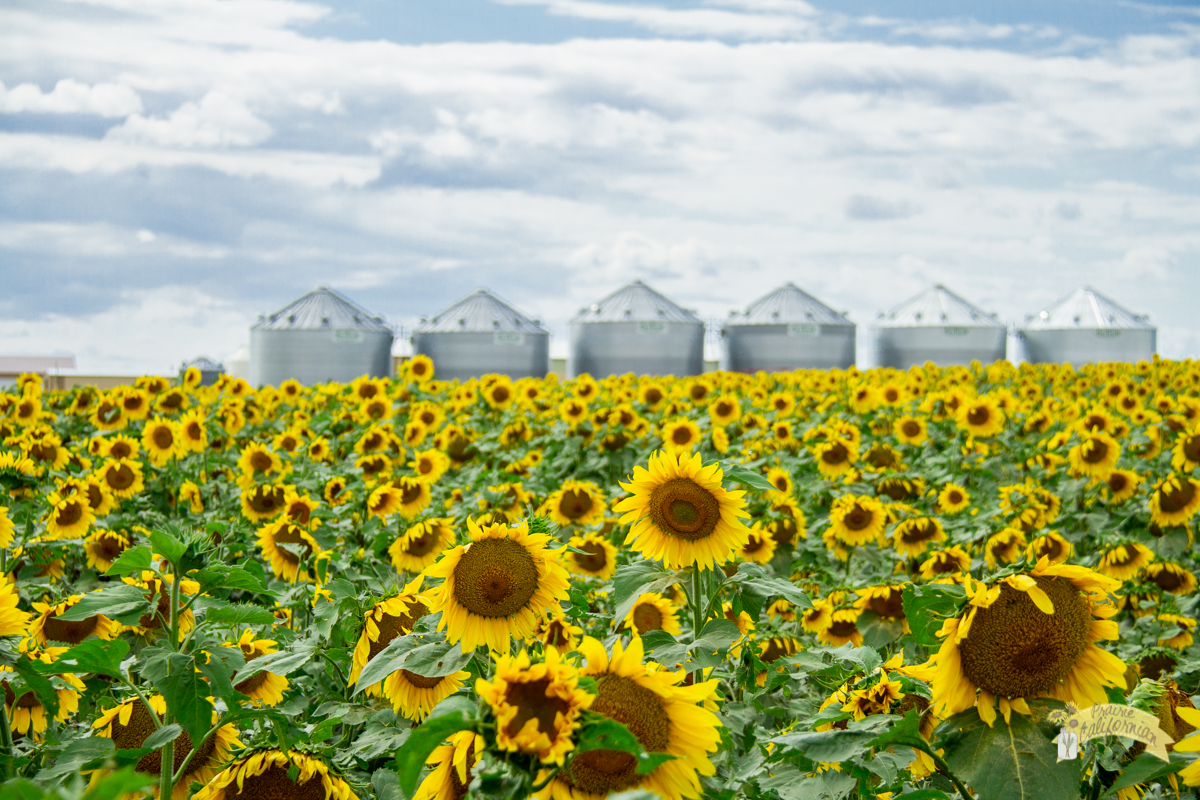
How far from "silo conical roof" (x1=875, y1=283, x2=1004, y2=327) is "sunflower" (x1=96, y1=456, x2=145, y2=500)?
3096cm

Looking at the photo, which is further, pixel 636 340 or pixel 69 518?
pixel 636 340

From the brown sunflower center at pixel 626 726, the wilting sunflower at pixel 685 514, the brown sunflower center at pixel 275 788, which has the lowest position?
the brown sunflower center at pixel 275 788

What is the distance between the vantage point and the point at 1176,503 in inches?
239

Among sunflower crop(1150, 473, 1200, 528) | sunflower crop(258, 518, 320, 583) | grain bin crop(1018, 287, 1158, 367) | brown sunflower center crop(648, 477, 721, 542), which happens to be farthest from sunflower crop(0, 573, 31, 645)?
grain bin crop(1018, 287, 1158, 367)

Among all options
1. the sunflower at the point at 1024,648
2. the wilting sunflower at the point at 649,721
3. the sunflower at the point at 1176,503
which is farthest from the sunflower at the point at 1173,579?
the wilting sunflower at the point at 649,721

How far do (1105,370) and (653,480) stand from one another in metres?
14.7

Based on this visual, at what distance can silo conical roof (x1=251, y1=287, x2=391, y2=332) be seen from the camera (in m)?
31.5

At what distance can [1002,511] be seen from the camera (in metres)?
6.16

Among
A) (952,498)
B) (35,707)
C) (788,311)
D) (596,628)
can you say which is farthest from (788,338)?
(35,707)

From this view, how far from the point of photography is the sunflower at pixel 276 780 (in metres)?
1.93

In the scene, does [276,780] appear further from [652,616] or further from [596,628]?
[596,628]

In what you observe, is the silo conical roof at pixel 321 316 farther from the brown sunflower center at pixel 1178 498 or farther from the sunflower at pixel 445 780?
the sunflower at pixel 445 780

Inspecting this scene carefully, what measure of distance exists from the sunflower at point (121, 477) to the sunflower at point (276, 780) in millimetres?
5188

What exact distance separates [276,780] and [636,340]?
98.5ft
